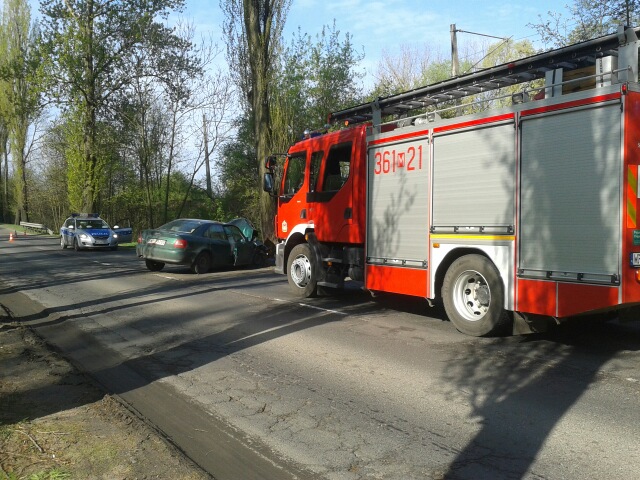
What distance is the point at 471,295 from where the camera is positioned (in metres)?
7.80

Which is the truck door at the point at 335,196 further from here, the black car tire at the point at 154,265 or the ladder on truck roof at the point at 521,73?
the black car tire at the point at 154,265

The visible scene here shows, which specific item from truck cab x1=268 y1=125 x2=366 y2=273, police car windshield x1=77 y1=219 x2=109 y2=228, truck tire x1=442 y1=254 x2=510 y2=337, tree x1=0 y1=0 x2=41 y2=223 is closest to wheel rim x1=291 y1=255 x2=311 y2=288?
truck cab x1=268 y1=125 x2=366 y2=273

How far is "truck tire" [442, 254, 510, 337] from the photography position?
288 inches

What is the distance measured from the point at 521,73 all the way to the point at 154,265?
11950 millimetres

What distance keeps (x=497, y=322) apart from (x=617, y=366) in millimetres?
1476

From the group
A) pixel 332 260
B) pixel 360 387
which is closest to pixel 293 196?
pixel 332 260

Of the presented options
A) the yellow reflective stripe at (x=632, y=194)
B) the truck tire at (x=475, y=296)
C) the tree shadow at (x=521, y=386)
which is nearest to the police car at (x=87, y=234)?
the truck tire at (x=475, y=296)

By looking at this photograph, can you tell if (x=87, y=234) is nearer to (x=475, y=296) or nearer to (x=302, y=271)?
(x=302, y=271)

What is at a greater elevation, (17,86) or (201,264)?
(17,86)

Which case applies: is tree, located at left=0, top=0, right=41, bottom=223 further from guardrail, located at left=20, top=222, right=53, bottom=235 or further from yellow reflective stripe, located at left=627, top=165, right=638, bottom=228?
yellow reflective stripe, located at left=627, top=165, right=638, bottom=228

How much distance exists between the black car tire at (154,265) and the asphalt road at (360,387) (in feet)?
19.4

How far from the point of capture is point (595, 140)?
20.3ft

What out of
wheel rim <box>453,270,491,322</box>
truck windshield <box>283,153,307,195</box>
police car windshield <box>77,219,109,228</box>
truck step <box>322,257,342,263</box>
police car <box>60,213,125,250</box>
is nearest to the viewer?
wheel rim <box>453,270,491,322</box>

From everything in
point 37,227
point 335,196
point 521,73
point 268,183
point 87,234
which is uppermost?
point 521,73
